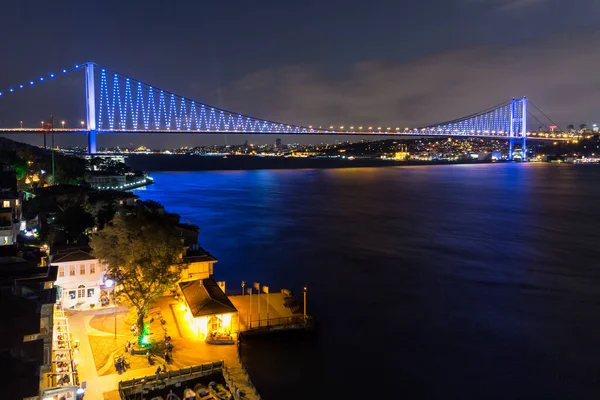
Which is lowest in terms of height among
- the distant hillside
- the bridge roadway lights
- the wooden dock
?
the wooden dock

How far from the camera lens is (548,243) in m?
20.1

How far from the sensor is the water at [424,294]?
8297mm

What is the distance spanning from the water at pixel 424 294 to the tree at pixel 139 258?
205cm

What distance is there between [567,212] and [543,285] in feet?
57.0

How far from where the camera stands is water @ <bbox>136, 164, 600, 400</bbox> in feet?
27.2

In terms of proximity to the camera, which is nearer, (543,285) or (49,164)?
(543,285)

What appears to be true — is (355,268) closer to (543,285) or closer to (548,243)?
(543,285)

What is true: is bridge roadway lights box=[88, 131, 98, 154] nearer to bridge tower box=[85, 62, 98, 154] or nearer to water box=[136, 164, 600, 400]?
bridge tower box=[85, 62, 98, 154]

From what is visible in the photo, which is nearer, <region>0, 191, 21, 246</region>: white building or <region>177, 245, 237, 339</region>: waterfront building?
<region>177, 245, 237, 339</region>: waterfront building

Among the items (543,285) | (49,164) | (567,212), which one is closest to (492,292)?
(543,285)

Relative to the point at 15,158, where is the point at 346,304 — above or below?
below

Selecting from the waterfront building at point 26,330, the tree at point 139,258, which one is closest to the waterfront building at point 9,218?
the waterfront building at point 26,330

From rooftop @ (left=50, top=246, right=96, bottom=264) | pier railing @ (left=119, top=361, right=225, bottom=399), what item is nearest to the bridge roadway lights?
rooftop @ (left=50, top=246, right=96, bottom=264)

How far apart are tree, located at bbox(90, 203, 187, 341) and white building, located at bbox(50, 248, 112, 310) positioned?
148 cm
